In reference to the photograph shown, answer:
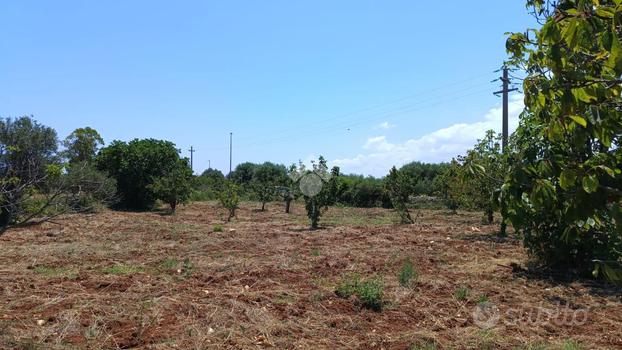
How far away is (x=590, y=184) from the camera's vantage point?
1.77m

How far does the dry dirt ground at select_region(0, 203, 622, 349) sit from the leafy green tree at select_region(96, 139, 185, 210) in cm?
1368

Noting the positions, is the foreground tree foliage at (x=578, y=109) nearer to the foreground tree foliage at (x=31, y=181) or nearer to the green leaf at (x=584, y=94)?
the green leaf at (x=584, y=94)

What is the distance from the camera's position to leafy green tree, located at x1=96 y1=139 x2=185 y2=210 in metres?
24.6

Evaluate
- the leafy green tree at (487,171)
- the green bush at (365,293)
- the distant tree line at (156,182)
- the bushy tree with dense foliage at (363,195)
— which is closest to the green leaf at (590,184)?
the distant tree line at (156,182)

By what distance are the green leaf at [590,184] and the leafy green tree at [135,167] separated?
77.8 feet

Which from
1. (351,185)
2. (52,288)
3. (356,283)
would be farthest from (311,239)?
(351,185)

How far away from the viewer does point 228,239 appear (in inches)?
484

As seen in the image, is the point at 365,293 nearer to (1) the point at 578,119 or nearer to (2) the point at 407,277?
(2) the point at 407,277

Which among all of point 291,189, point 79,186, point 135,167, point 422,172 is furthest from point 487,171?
point 422,172

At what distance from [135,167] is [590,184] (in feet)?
81.8

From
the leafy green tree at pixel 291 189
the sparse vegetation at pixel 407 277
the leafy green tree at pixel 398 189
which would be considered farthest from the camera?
the leafy green tree at pixel 291 189

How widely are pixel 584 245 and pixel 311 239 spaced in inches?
254

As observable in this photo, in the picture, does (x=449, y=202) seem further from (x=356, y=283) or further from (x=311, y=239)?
(x=356, y=283)

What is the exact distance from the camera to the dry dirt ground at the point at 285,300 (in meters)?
4.93
